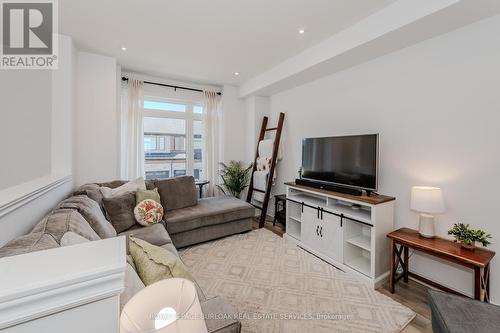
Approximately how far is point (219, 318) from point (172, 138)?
364 cm

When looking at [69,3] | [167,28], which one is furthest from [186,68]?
[69,3]

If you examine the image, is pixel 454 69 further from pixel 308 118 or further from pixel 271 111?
pixel 271 111

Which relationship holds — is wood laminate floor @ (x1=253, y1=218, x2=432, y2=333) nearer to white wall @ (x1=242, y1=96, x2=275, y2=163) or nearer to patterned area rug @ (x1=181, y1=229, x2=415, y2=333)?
patterned area rug @ (x1=181, y1=229, x2=415, y2=333)

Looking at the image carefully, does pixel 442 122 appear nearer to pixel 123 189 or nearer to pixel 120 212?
pixel 120 212

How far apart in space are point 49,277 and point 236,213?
2874mm

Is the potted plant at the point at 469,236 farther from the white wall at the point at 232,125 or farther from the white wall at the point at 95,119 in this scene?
the white wall at the point at 95,119

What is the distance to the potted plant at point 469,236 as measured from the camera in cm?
172

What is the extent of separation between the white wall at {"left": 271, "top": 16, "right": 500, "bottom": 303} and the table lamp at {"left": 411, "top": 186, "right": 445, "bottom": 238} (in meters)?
0.16

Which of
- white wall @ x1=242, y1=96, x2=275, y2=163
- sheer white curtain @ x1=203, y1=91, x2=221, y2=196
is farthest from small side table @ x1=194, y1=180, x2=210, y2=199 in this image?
white wall @ x1=242, y1=96, x2=275, y2=163

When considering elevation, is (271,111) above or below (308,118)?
above

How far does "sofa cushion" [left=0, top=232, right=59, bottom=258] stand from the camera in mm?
862

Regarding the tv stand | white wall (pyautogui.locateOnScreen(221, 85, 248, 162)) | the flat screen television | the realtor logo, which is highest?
the realtor logo

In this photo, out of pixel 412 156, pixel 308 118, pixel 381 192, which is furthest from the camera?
pixel 308 118

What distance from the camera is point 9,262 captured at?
48 centimetres
